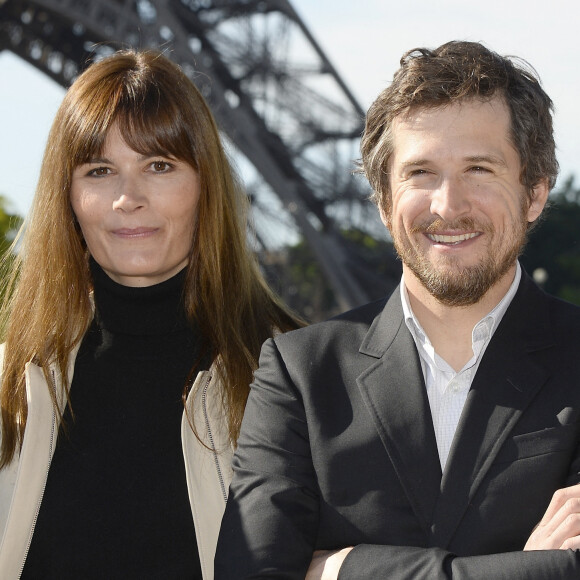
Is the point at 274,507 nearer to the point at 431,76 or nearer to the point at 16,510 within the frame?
the point at 16,510

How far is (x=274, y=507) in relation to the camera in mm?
3006

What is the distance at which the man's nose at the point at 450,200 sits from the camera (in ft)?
9.96

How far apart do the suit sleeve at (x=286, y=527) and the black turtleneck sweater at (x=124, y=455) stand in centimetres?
44

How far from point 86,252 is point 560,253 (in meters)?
36.4

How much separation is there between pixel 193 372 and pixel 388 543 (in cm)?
102

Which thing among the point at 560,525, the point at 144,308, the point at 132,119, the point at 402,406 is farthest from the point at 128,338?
the point at 560,525

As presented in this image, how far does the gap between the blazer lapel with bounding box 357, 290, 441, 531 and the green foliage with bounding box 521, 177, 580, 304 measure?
33.8 metres

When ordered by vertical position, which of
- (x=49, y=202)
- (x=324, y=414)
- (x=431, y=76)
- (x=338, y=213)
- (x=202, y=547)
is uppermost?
(x=338, y=213)

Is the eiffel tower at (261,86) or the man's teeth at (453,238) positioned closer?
the man's teeth at (453,238)

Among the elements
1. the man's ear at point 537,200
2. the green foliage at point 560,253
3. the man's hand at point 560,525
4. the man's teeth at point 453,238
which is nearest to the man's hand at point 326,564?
the man's hand at point 560,525

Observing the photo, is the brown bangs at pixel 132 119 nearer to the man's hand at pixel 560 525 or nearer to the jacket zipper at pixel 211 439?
the jacket zipper at pixel 211 439

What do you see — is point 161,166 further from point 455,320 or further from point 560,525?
point 560,525

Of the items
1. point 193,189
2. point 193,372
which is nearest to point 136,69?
point 193,189

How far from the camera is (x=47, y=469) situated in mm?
3510
